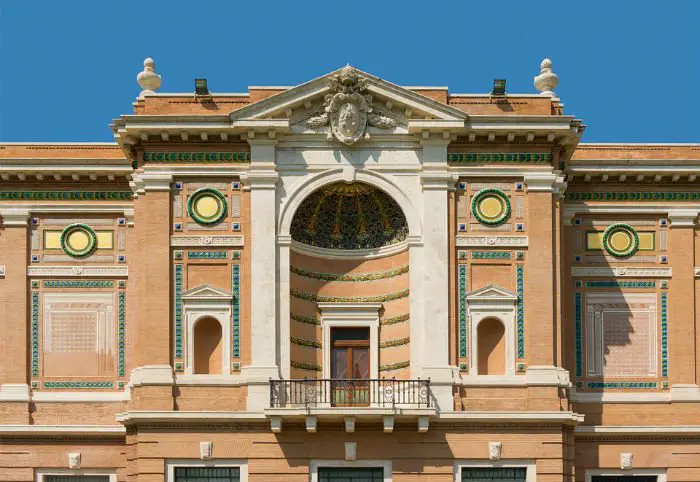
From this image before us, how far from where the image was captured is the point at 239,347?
145 feet

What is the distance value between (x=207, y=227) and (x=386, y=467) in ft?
22.5

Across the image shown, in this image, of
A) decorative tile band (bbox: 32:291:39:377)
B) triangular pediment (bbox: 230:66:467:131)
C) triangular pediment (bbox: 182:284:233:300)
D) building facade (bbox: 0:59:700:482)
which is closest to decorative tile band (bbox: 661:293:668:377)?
building facade (bbox: 0:59:700:482)

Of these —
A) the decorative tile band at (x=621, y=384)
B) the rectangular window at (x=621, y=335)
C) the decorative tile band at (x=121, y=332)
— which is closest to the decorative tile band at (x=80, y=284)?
the decorative tile band at (x=121, y=332)

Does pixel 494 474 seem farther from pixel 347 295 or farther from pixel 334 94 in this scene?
pixel 334 94

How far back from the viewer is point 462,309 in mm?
44469

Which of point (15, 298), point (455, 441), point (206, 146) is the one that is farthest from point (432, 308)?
point (15, 298)

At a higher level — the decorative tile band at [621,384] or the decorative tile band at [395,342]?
the decorative tile band at [395,342]

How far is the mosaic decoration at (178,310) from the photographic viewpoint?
44.2 m

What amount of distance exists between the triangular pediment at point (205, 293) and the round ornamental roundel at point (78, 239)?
3648 millimetres

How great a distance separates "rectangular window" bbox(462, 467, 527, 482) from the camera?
43.9 meters

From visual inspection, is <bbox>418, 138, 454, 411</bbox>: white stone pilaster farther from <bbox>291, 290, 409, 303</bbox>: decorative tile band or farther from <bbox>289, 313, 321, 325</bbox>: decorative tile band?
<bbox>289, 313, 321, 325</bbox>: decorative tile band

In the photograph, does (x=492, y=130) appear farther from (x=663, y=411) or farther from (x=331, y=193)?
(x=663, y=411)

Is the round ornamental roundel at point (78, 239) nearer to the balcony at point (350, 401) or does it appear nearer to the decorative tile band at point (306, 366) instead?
the decorative tile band at point (306, 366)

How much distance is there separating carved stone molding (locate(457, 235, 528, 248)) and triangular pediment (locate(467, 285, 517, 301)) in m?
1.00
